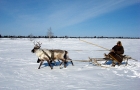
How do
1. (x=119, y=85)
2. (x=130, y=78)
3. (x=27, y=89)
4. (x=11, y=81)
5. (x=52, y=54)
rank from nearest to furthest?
(x=27, y=89), (x=119, y=85), (x=11, y=81), (x=130, y=78), (x=52, y=54)

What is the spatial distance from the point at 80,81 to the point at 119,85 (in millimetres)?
1550

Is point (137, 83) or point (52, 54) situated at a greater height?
point (52, 54)

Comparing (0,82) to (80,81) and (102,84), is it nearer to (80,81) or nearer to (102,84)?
(80,81)

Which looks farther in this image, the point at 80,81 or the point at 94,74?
the point at 94,74

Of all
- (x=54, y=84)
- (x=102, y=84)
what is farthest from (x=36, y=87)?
(x=102, y=84)

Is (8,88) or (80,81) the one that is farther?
(80,81)

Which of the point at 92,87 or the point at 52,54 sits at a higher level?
the point at 52,54

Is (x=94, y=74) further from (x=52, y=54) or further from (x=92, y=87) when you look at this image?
(x=52, y=54)

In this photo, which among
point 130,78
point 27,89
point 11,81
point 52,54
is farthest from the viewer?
point 52,54

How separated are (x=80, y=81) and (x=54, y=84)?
1.12 meters

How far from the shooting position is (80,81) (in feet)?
21.8

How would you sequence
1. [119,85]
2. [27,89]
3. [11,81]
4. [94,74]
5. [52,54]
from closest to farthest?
[27,89] < [119,85] < [11,81] < [94,74] < [52,54]

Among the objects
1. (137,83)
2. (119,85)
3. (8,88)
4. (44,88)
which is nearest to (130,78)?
(137,83)

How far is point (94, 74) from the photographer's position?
26.0ft
